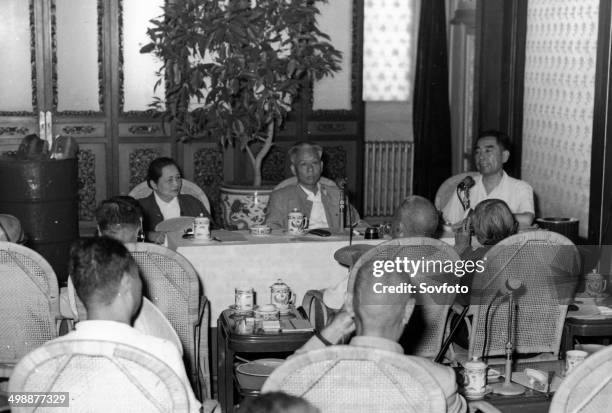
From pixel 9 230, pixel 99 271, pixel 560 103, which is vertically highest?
pixel 560 103

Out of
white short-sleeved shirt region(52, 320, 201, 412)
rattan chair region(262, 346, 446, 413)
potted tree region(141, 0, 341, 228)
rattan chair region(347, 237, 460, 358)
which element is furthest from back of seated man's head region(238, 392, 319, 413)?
potted tree region(141, 0, 341, 228)

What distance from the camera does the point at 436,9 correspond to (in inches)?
320

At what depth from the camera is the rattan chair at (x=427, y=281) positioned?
332 cm

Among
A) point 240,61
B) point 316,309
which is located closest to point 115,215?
→ point 316,309

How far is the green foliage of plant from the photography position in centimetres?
601

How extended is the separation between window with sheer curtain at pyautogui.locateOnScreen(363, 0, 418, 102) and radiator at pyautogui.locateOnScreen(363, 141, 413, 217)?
Result: 0.50 m

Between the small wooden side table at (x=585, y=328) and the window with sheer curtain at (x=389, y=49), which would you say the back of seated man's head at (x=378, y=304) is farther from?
the window with sheer curtain at (x=389, y=49)

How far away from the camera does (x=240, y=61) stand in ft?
19.8

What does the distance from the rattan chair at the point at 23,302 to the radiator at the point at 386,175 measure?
529 centimetres

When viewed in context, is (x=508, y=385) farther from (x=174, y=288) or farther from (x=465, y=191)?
(x=465, y=191)

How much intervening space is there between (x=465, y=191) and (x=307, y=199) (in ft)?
2.84

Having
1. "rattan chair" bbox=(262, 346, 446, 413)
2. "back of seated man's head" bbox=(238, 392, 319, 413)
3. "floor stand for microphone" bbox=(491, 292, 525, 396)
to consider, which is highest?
"back of seated man's head" bbox=(238, 392, 319, 413)

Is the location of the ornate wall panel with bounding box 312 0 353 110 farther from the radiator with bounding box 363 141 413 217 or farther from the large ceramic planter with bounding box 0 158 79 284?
the large ceramic planter with bounding box 0 158 79 284

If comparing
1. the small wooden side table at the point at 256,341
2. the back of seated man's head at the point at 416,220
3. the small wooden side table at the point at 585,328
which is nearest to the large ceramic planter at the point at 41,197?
the small wooden side table at the point at 256,341
